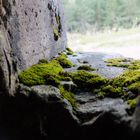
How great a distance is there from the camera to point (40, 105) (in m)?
3.87

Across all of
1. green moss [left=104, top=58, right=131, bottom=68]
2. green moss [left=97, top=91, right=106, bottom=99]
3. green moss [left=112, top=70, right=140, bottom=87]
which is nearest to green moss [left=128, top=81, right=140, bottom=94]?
green moss [left=112, top=70, right=140, bottom=87]

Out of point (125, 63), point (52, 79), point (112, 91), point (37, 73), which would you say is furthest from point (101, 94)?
point (125, 63)

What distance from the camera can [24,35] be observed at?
4828 mm

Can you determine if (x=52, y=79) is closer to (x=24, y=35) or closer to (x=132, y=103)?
(x=24, y=35)

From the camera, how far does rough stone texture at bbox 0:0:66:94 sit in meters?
4.08

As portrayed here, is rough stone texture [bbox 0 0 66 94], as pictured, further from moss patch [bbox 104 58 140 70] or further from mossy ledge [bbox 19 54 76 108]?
moss patch [bbox 104 58 140 70]

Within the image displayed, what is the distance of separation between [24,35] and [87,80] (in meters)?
1.30

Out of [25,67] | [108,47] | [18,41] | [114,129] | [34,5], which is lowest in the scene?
[108,47]

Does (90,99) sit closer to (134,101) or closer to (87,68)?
(134,101)

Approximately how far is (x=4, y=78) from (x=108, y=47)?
416 inches

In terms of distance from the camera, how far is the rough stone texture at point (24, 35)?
13.4 feet

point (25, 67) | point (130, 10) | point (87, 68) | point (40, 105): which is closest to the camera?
point (40, 105)

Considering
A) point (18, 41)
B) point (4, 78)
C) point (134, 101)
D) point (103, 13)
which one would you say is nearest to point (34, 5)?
point (18, 41)

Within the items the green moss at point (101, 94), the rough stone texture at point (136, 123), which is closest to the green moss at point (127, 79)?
the green moss at point (101, 94)
